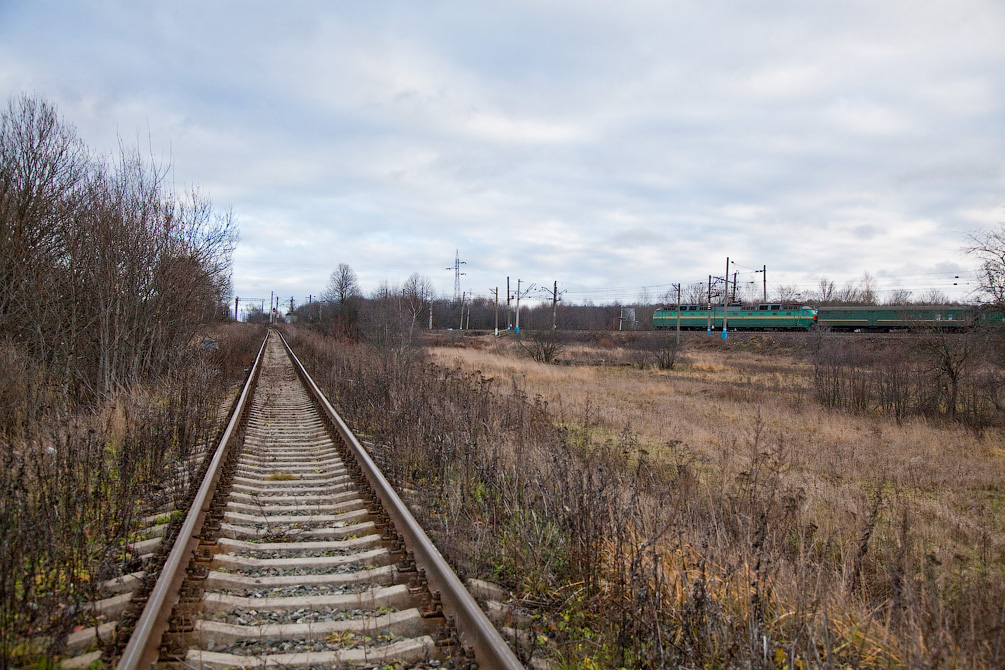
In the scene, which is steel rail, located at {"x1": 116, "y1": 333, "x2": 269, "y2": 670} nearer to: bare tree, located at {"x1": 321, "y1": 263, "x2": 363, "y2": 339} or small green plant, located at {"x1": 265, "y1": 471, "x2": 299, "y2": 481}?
small green plant, located at {"x1": 265, "y1": 471, "x2": 299, "y2": 481}

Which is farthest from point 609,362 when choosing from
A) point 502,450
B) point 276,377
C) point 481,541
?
point 481,541

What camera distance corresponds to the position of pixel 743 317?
179 feet

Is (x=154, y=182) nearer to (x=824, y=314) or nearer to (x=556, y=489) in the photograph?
(x=556, y=489)

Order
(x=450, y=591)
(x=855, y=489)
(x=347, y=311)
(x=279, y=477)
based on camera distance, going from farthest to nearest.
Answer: (x=347, y=311) → (x=855, y=489) → (x=279, y=477) → (x=450, y=591)

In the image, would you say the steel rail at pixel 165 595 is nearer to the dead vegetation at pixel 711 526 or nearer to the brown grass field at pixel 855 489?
the dead vegetation at pixel 711 526

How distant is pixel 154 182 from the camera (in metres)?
12.3

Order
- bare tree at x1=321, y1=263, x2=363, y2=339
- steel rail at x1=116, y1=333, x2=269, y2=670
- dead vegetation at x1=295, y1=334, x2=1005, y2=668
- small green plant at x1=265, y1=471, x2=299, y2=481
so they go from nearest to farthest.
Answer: steel rail at x1=116, y1=333, x2=269, y2=670, dead vegetation at x1=295, y1=334, x2=1005, y2=668, small green plant at x1=265, y1=471, x2=299, y2=481, bare tree at x1=321, y1=263, x2=363, y2=339

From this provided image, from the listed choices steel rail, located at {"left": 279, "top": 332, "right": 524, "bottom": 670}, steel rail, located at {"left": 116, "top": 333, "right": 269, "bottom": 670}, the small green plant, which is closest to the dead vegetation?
steel rail, located at {"left": 279, "top": 332, "right": 524, "bottom": 670}

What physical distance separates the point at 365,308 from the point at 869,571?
27989 mm

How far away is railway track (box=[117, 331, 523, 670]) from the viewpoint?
3.06 meters

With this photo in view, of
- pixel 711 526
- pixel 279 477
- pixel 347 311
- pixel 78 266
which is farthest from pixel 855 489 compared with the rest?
pixel 347 311

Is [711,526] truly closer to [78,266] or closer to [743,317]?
[78,266]

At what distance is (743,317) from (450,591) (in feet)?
183

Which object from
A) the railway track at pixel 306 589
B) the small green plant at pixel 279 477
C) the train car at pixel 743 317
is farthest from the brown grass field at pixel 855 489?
the train car at pixel 743 317
